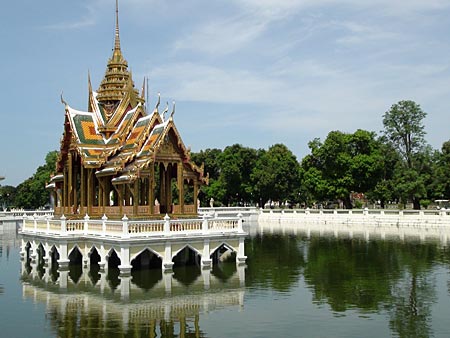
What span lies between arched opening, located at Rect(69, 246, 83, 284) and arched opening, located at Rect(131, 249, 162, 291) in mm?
2216

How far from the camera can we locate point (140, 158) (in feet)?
81.5

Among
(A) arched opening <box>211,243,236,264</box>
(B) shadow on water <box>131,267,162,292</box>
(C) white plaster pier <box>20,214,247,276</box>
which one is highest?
(C) white plaster pier <box>20,214,247,276</box>

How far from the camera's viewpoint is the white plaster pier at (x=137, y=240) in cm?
2159

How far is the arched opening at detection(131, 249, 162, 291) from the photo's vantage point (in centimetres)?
2050

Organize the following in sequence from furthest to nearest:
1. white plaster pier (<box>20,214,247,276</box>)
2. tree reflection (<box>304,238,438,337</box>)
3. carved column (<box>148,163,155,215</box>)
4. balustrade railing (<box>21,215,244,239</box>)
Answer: carved column (<box>148,163,155,215</box>) → balustrade railing (<box>21,215,244,239</box>) → white plaster pier (<box>20,214,247,276</box>) → tree reflection (<box>304,238,438,337</box>)

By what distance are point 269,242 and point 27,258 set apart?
1536 centimetres

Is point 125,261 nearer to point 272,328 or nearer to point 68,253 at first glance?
point 68,253

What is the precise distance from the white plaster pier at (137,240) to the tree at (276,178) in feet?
145

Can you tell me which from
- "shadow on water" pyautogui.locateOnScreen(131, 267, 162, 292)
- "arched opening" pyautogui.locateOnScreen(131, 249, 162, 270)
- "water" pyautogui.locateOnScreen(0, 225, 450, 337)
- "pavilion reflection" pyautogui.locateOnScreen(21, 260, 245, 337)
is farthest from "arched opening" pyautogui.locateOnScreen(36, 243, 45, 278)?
"shadow on water" pyautogui.locateOnScreen(131, 267, 162, 292)

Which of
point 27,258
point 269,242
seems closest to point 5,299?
point 27,258

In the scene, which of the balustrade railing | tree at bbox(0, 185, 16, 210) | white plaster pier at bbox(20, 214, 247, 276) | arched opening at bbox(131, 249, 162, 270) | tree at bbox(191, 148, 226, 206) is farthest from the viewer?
tree at bbox(0, 185, 16, 210)

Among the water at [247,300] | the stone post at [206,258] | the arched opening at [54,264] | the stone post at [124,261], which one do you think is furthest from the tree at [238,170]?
the stone post at [124,261]

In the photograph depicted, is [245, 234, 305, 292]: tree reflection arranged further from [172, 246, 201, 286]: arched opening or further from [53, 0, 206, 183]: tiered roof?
[53, 0, 206, 183]: tiered roof

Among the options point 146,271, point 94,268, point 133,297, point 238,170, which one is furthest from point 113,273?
point 238,170
